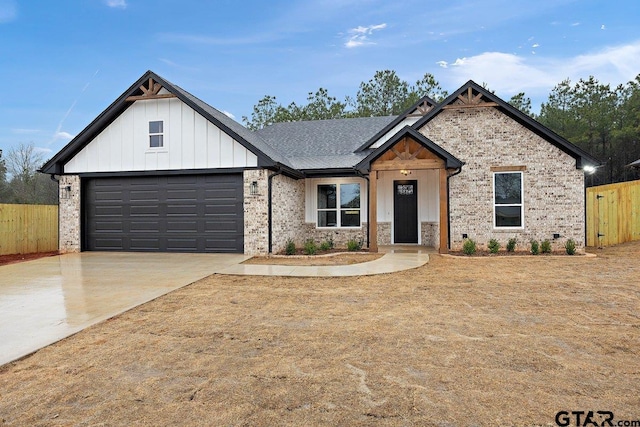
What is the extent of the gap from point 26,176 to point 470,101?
33793 millimetres

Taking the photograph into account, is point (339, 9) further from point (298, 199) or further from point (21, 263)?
point (21, 263)

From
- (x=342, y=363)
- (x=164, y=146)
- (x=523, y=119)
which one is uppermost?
(x=523, y=119)

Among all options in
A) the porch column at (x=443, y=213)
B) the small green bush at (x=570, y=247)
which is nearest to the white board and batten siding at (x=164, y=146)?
the porch column at (x=443, y=213)

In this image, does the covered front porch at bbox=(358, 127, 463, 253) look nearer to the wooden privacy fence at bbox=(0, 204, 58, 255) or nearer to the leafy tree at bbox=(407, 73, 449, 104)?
the wooden privacy fence at bbox=(0, 204, 58, 255)

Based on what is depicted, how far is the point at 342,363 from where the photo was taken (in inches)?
137

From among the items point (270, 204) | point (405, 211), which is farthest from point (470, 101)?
point (270, 204)

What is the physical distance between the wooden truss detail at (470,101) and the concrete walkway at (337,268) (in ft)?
17.8

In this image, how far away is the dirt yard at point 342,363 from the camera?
264 centimetres

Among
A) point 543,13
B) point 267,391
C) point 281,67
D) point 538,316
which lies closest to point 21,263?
point 267,391

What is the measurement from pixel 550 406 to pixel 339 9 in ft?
55.6

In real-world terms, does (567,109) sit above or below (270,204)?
above

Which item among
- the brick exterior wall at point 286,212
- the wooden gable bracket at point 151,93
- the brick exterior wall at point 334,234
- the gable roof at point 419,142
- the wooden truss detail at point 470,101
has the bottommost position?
the brick exterior wall at point 334,234

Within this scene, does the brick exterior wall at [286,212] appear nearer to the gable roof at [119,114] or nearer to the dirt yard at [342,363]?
the gable roof at [119,114]

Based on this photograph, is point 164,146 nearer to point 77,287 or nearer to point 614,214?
point 77,287
